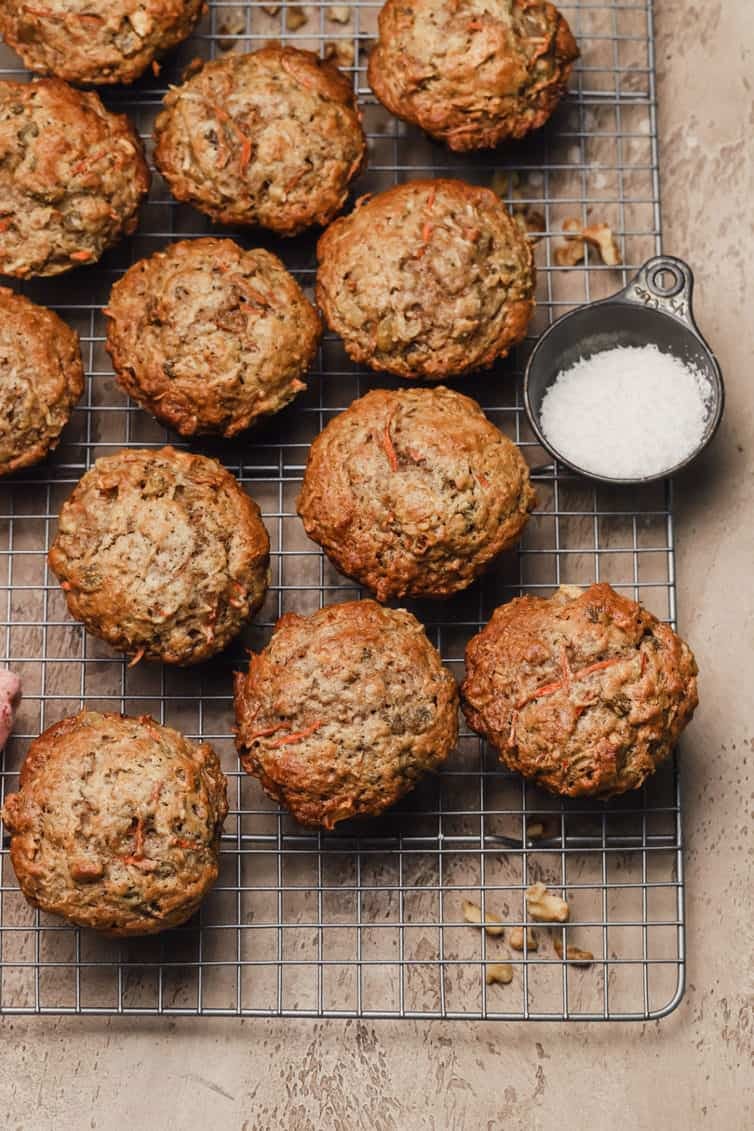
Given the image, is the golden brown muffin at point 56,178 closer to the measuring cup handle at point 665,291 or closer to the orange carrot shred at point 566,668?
the measuring cup handle at point 665,291

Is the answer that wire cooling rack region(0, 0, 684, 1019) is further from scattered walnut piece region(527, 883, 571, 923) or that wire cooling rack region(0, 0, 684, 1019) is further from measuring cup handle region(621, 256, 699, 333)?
measuring cup handle region(621, 256, 699, 333)

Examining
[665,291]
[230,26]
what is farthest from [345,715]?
[230,26]

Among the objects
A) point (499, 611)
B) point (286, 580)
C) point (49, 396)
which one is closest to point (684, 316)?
point (499, 611)

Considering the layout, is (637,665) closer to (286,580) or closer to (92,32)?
(286,580)

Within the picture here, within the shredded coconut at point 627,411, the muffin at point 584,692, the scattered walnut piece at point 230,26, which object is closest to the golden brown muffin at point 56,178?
the scattered walnut piece at point 230,26

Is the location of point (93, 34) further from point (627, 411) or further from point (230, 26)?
point (627, 411)

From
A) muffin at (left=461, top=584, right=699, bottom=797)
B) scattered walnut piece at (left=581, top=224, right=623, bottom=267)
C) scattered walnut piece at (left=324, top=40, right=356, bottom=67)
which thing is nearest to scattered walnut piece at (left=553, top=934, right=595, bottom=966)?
muffin at (left=461, top=584, right=699, bottom=797)
